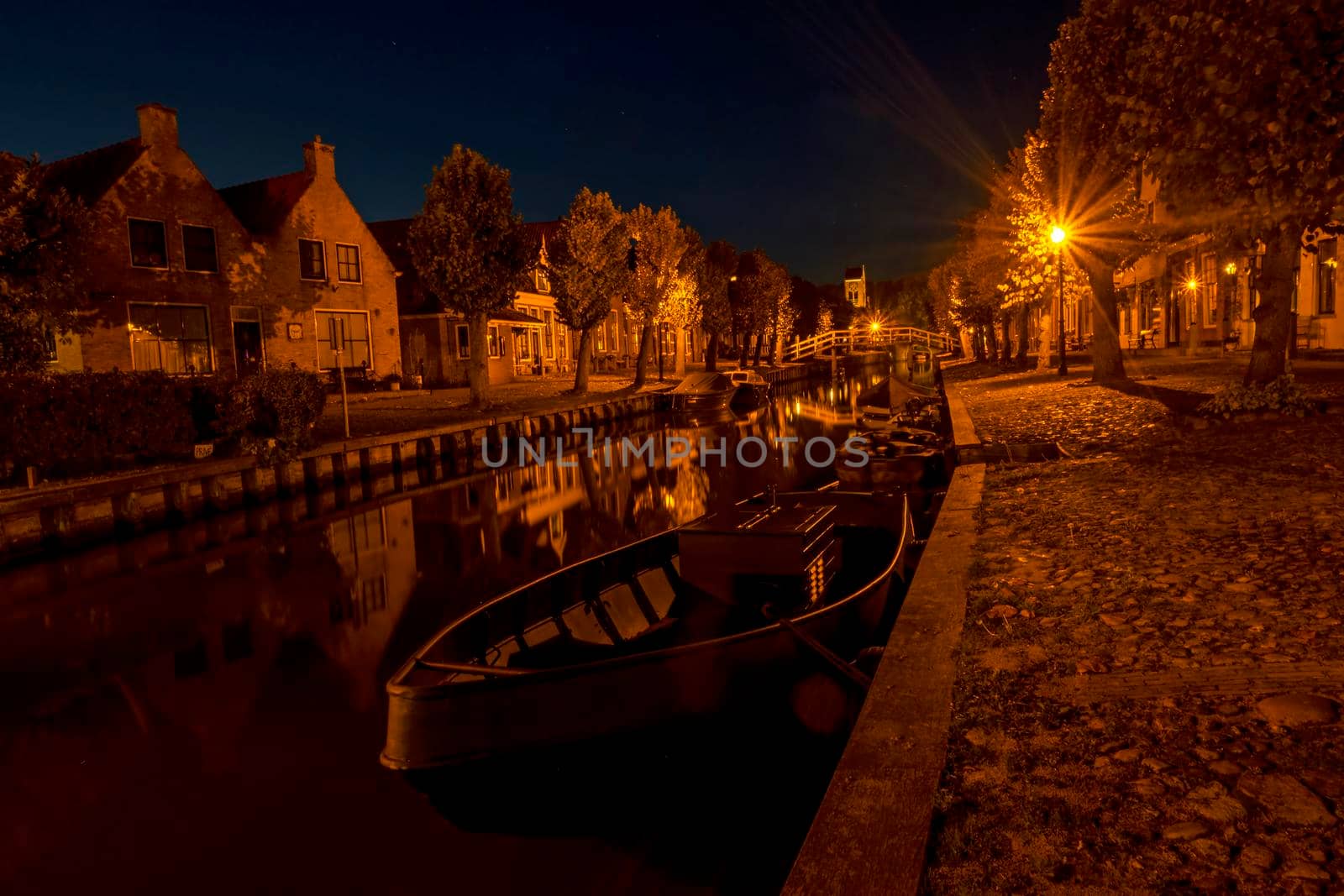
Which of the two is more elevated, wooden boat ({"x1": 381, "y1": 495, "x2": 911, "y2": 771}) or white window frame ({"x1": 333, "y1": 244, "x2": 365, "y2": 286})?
white window frame ({"x1": 333, "y1": 244, "x2": 365, "y2": 286})

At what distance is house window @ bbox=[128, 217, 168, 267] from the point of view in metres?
27.3

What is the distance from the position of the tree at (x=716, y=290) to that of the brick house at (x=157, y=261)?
30.5m

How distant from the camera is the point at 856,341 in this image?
7812cm

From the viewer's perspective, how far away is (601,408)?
3519 cm

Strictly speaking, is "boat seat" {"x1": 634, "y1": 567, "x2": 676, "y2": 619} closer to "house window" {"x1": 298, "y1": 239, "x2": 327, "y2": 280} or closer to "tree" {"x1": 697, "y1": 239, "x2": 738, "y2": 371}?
"house window" {"x1": 298, "y1": 239, "x2": 327, "y2": 280}

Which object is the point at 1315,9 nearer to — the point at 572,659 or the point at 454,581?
→ the point at 572,659

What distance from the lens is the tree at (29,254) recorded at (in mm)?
17047

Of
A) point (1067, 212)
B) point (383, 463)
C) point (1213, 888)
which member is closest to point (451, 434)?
point (383, 463)

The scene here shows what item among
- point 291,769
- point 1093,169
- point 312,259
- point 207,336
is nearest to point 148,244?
point 207,336

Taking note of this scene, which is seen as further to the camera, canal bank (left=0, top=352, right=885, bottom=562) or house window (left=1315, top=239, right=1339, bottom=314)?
house window (left=1315, top=239, right=1339, bottom=314)

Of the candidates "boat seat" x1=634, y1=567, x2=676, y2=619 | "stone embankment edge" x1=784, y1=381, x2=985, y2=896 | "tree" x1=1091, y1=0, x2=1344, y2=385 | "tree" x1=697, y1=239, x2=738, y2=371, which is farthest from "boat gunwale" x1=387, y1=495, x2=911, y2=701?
"tree" x1=697, y1=239, x2=738, y2=371

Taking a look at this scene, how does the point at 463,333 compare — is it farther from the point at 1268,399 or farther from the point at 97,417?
the point at 1268,399

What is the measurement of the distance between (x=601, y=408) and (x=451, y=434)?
11067mm

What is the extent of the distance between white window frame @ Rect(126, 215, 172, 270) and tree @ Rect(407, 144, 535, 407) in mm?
7897
